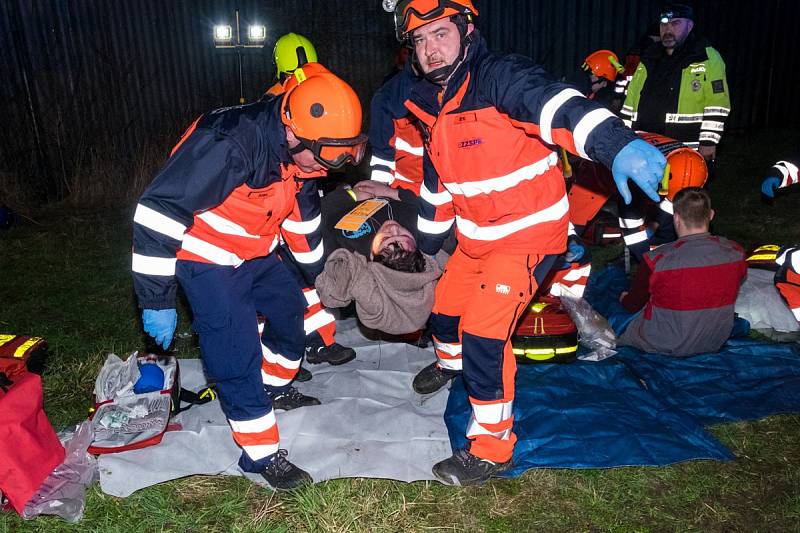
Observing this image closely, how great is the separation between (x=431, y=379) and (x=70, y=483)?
7.45 ft

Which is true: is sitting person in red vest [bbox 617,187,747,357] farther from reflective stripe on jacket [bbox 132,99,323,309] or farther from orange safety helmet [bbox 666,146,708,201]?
reflective stripe on jacket [bbox 132,99,323,309]

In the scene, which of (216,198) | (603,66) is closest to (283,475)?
(216,198)

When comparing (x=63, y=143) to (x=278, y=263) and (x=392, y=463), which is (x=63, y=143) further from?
(x=392, y=463)

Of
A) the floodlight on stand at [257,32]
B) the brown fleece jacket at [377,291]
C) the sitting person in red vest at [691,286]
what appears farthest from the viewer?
the floodlight on stand at [257,32]

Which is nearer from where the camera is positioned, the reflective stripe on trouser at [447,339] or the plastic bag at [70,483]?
the plastic bag at [70,483]

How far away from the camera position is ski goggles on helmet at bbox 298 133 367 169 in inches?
117

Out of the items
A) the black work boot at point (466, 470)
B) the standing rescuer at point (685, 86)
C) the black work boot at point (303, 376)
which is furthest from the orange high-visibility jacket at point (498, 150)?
the standing rescuer at point (685, 86)

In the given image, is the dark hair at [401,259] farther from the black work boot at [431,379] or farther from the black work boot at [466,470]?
the black work boot at [466,470]

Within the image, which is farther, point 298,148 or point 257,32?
point 257,32

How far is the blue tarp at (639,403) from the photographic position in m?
3.72

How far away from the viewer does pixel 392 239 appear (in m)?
4.19

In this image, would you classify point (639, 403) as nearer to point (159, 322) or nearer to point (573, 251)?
point (573, 251)

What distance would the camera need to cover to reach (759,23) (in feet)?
40.3

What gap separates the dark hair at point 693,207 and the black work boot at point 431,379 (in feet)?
6.38
